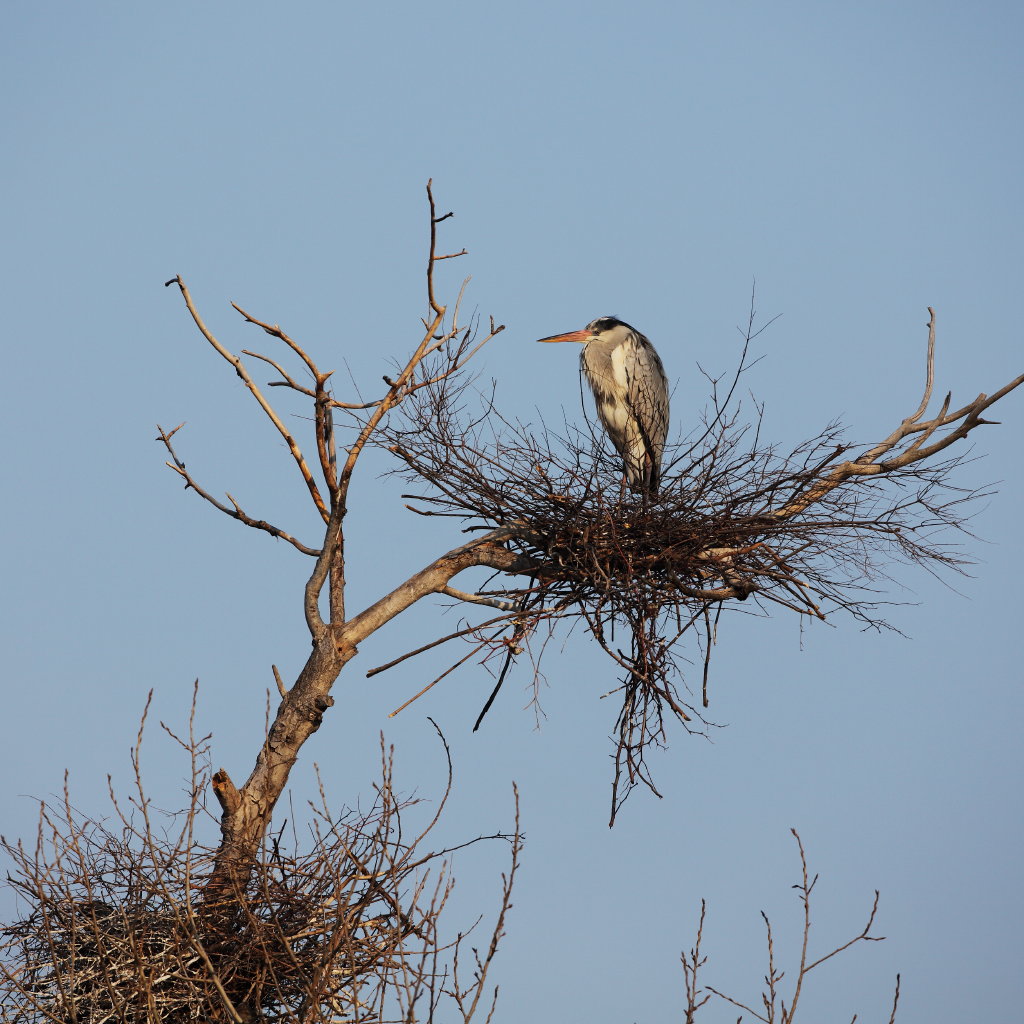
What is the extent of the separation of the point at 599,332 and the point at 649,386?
62 centimetres

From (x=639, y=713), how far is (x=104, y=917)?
2044mm

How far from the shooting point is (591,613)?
15.5ft

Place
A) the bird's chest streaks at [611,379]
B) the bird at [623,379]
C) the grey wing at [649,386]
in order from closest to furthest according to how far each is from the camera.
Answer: the grey wing at [649,386], the bird at [623,379], the bird's chest streaks at [611,379]

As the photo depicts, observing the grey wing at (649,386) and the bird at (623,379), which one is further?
the bird at (623,379)

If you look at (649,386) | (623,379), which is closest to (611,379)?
(623,379)

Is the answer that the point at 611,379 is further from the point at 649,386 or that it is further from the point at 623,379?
the point at 649,386

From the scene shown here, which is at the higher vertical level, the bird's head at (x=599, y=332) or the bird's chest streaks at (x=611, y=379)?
the bird's head at (x=599, y=332)

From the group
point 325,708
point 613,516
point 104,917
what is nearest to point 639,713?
point 613,516

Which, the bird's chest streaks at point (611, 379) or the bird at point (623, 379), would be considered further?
the bird's chest streaks at point (611, 379)

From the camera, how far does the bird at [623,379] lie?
728 cm

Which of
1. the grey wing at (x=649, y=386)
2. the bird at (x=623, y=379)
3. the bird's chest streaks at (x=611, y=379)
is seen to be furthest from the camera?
the bird's chest streaks at (x=611, y=379)

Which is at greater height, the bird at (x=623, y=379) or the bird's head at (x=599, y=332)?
the bird's head at (x=599, y=332)

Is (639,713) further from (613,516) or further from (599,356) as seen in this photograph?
(599,356)

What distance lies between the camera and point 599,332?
25.3ft
